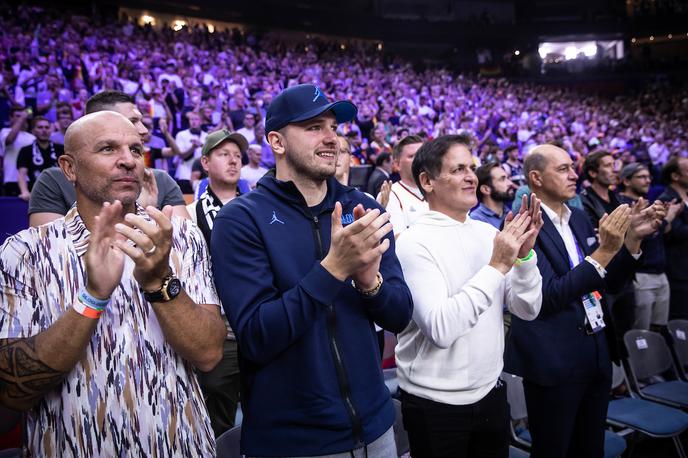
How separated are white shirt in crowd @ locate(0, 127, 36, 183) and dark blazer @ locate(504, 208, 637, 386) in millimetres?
5493

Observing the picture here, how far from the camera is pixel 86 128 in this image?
166 centimetres

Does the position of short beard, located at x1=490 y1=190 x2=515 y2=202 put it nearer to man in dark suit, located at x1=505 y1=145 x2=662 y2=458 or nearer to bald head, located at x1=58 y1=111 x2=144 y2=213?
man in dark suit, located at x1=505 y1=145 x2=662 y2=458

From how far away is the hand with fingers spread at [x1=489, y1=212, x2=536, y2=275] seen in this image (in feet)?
6.72

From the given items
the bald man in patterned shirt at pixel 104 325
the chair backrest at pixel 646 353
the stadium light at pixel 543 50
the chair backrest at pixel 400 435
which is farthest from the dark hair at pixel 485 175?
the stadium light at pixel 543 50

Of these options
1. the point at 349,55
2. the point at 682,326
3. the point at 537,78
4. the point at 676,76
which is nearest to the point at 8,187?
the point at 682,326

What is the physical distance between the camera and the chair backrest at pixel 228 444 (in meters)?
2.07

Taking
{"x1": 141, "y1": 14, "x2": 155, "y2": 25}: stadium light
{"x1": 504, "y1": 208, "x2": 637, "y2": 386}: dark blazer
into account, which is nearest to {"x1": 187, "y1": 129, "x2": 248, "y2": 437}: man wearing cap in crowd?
{"x1": 504, "y1": 208, "x2": 637, "y2": 386}: dark blazer

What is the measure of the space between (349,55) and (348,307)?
933 inches

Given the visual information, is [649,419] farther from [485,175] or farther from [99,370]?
[99,370]

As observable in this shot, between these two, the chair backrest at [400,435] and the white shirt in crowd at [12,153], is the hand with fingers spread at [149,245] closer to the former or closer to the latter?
the chair backrest at [400,435]

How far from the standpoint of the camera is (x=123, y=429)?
1515 millimetres

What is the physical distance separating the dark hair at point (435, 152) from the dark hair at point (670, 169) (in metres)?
3.78

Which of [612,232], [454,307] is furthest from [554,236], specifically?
[454,307]

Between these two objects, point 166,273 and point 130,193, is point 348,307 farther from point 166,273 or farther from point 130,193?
point 130,193
